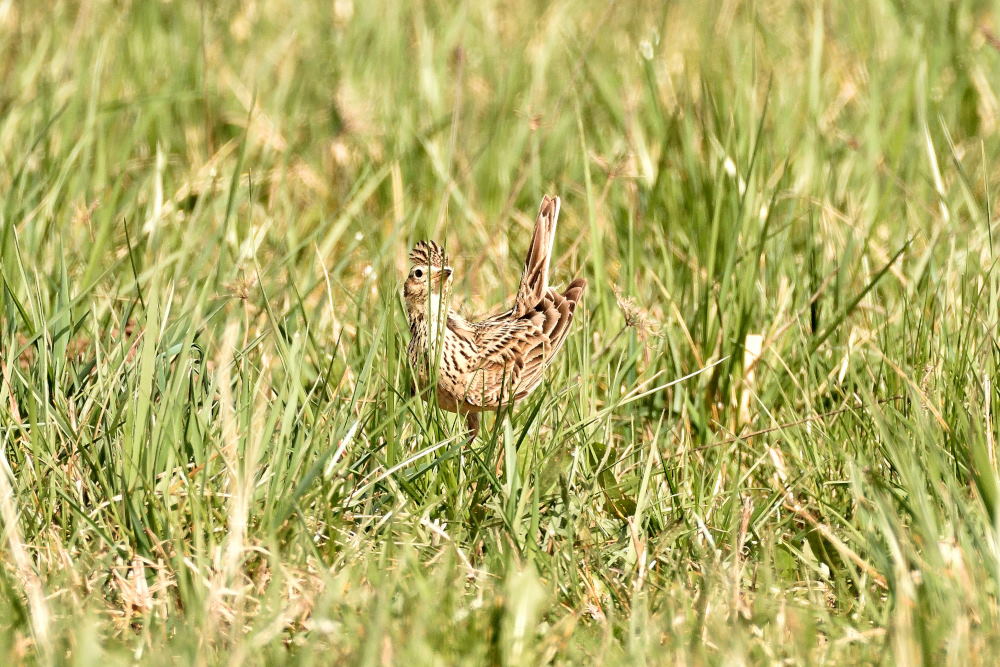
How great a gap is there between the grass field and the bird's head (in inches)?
3.5

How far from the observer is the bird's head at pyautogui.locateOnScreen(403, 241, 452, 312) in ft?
13.5

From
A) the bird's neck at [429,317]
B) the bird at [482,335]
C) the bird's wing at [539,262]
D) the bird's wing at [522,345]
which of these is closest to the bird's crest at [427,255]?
the bird at [482,335]

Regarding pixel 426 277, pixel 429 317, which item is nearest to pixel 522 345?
pixel 426 277

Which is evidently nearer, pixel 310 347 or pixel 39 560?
pixel 39 560

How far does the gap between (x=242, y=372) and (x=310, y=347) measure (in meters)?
0.57

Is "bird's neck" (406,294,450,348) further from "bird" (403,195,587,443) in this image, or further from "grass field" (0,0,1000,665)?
"grass field" (0,0,1000,665)

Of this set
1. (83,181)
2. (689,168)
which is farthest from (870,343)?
(83,181)

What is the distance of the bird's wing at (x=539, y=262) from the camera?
455 cm

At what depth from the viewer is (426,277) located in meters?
4.24

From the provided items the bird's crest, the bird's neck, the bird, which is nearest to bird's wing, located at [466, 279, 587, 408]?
the bird

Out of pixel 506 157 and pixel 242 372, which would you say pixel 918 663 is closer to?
pixel 242 372

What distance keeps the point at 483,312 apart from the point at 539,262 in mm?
684

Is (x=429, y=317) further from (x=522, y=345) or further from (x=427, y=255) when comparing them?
(x=522, y=345)

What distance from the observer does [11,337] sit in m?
4.04
